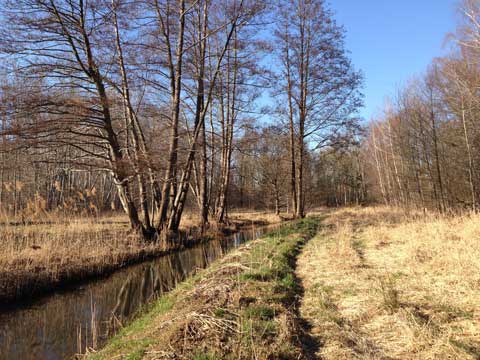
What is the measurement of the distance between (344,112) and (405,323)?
14.4 meters

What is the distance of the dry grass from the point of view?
304 cm

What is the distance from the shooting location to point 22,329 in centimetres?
516

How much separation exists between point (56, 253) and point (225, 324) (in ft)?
20.3

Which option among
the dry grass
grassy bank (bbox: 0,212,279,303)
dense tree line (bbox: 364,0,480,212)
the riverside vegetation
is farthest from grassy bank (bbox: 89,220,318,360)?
dense tree line (bbox: 364,0,480,212)

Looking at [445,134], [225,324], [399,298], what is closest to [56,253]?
[225,324]

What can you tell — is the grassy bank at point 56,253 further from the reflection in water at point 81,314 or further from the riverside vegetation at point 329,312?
the riverside vegetation at point 329,312

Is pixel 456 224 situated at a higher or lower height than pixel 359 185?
lower

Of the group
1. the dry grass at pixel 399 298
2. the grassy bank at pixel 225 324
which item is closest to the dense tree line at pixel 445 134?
the dry grass at pixel 399 298

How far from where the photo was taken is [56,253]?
7.87 metres

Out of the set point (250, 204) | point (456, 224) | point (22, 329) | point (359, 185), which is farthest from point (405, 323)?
point (359, 185)

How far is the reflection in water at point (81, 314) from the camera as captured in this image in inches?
180

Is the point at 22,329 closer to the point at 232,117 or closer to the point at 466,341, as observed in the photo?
the point at 466,341

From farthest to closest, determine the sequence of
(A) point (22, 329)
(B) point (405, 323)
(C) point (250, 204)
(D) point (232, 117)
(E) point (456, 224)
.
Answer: (C) point (250, 204) < (D) point (232, 117) < (E) point (456, 224) < (A) point (22, 329) < (B) point (405, 323)

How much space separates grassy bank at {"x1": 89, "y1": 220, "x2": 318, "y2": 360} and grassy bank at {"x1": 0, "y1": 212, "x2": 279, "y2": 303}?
125 inches
